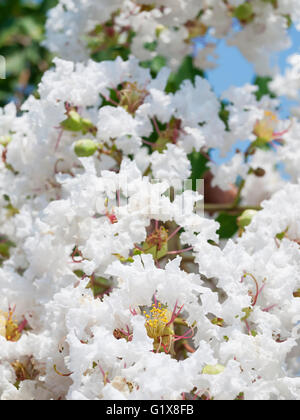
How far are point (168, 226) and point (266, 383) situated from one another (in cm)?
33

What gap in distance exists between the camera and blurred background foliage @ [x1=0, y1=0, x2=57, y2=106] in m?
2.58

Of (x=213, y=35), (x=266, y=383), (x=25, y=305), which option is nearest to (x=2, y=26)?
(x=213, y=35)

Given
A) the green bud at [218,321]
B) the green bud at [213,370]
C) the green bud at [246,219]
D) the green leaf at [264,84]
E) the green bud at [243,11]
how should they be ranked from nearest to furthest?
the green bud at [213,370], the green bud at [218,321], the green bud at [246,219], the green bud at [243,11], the green leaf at [264,84]

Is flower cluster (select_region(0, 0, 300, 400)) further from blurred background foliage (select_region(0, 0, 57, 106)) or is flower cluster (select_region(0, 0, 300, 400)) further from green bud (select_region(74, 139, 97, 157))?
blurred background foliage (select_region(0, 0, 57, 106))

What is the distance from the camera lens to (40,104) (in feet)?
3.62

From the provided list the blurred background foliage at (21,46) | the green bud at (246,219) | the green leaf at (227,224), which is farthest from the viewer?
the blurred background foliage at (21,46)

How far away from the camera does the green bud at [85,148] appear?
Answer: 1102 mm

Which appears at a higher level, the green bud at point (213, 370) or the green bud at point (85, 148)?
the green bud at point (85, 148)

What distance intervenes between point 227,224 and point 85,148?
1.31 ft

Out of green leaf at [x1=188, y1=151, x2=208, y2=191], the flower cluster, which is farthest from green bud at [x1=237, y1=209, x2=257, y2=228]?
green leaf at [x1=188, y1=151, x2=208, y2=191]

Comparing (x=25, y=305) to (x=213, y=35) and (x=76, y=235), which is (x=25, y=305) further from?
(x=213, y=35)

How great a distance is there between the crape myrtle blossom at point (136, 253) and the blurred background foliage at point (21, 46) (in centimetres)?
129

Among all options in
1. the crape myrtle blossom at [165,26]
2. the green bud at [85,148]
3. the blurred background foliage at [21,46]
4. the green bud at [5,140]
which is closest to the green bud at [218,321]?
the green bud at [85,148]

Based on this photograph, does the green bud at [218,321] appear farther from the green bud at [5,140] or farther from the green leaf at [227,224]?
the green bud at [5,140]
